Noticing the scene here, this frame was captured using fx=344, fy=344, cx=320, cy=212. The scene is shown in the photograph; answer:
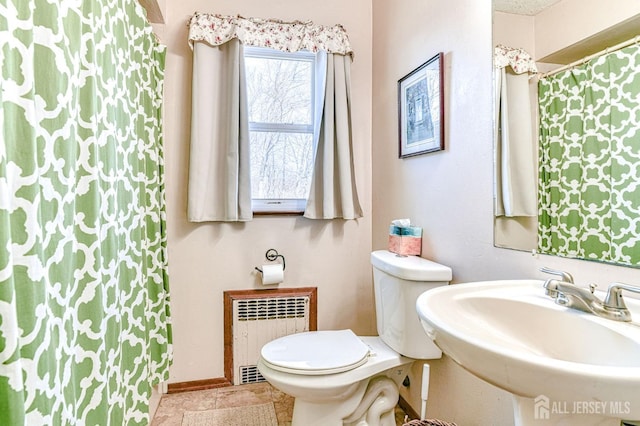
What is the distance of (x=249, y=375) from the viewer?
6.72 feet

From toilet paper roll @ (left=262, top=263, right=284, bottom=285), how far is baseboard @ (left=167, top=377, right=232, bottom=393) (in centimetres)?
63

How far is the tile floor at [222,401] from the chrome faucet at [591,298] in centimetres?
123

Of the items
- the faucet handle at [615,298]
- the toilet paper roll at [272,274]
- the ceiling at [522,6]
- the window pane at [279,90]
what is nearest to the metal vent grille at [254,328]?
the toilet paper roll at [272,274]

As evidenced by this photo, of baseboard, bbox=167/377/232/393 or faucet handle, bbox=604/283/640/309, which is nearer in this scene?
faucet handle, bbox=604/283/640/309

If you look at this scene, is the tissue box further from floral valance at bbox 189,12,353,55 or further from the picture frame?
floral valance at bbox 189,12,353,55

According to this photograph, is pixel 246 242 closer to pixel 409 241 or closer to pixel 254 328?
pixel 254 328

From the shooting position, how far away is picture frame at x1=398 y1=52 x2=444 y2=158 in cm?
150

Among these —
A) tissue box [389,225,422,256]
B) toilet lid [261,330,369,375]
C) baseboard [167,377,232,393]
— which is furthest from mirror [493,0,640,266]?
baseboard [167,377,232,393]

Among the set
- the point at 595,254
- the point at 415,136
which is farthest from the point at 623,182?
the point at 415,136

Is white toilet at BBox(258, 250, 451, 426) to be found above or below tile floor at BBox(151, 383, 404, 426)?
above

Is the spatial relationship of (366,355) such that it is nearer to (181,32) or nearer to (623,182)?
(623,182)

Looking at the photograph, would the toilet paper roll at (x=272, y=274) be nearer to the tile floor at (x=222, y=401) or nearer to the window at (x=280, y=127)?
the window at (x=280, y=127)

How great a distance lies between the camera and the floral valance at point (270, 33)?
6.23 feet

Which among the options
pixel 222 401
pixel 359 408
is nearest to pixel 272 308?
pixel 222 401
